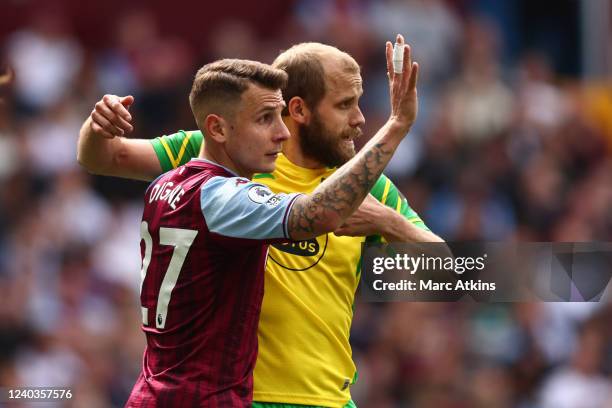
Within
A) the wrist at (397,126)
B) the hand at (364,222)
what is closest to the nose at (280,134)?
the wrist at (397,126)

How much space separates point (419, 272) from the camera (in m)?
5.46

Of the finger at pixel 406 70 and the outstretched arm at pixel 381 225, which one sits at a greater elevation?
the finger at pixel 406 70

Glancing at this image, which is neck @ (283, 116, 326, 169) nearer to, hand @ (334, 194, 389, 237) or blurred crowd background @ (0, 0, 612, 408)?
hand @ (334, 194, 389, 237)

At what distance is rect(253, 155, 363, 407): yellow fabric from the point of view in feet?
17.2

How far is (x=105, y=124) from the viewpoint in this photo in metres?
5.06

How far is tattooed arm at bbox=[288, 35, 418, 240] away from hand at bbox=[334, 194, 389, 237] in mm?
703

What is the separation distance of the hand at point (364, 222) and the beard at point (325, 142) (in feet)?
0.97

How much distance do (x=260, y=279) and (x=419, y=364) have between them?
6.04 metres

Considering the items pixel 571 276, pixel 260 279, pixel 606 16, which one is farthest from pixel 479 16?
pixel 260 279

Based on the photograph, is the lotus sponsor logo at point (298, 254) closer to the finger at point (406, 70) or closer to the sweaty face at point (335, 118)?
the sweaty face at point (335, 118)

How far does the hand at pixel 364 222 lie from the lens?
204 inches

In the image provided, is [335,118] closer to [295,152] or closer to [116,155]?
[295,152]

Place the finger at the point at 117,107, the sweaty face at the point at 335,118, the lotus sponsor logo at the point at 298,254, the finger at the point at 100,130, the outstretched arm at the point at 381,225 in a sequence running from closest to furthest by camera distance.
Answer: the finger at the point at 117,107 < the finger at the point at 100,130 < the outstretched arm at the point at 381,225 < the lotus sponsor logo at the point at 298,254 < the sweaty face at the point at 335,118

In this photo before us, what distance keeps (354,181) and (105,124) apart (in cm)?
116
